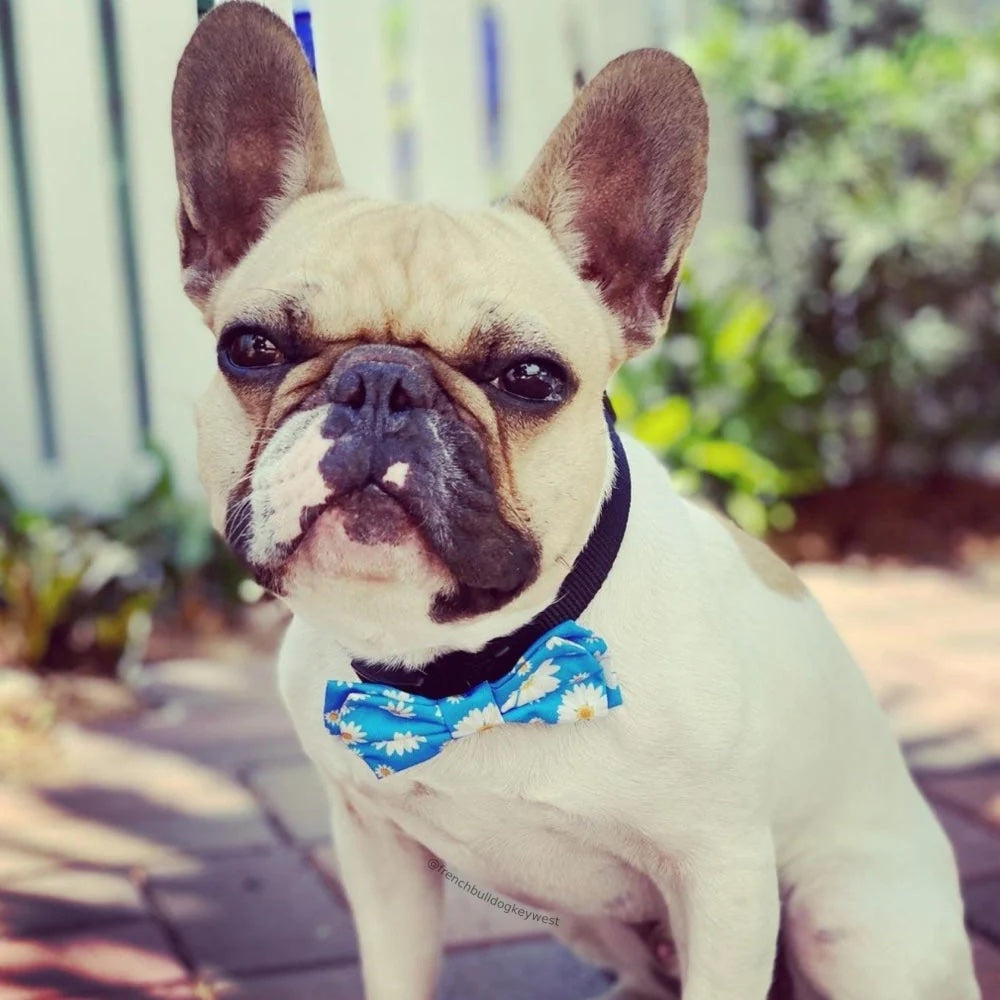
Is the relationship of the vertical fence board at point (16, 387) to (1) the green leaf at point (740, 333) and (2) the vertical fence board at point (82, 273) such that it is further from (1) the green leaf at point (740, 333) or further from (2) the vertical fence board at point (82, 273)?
(1) the green leaf at point (740, 333)

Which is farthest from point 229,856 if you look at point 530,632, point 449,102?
point 449,102

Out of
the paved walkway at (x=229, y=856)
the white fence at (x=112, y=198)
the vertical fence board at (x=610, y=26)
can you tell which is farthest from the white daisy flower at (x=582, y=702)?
the vertical fence board at (x=610, y=26)

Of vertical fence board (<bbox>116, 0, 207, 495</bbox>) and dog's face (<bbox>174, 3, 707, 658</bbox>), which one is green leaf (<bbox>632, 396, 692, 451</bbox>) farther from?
dog's face (<bbox>174, 3, 707, 658</bbox>)

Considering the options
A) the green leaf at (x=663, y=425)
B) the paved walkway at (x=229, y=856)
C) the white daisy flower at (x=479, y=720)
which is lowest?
the paved walkway at (x=229, y=856)

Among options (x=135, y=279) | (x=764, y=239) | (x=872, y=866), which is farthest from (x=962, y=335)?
(x=872, y=866)

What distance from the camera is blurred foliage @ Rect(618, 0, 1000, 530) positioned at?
14.8 feet

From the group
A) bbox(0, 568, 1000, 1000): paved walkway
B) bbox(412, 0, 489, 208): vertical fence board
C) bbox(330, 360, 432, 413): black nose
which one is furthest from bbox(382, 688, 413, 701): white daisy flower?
bbox(412, 0, 489, 208): vertical fence board

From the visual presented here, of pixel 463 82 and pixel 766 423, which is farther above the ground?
pixel 463 82

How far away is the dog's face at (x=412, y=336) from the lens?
1.37 meters

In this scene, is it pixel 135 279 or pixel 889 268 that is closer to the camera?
pixel 135 279

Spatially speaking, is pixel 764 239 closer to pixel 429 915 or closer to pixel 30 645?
pixel 30 645

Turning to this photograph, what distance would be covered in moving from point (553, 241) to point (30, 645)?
233 cm

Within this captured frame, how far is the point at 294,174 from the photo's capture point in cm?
165

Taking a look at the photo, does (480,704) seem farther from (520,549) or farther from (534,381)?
(534,381)
